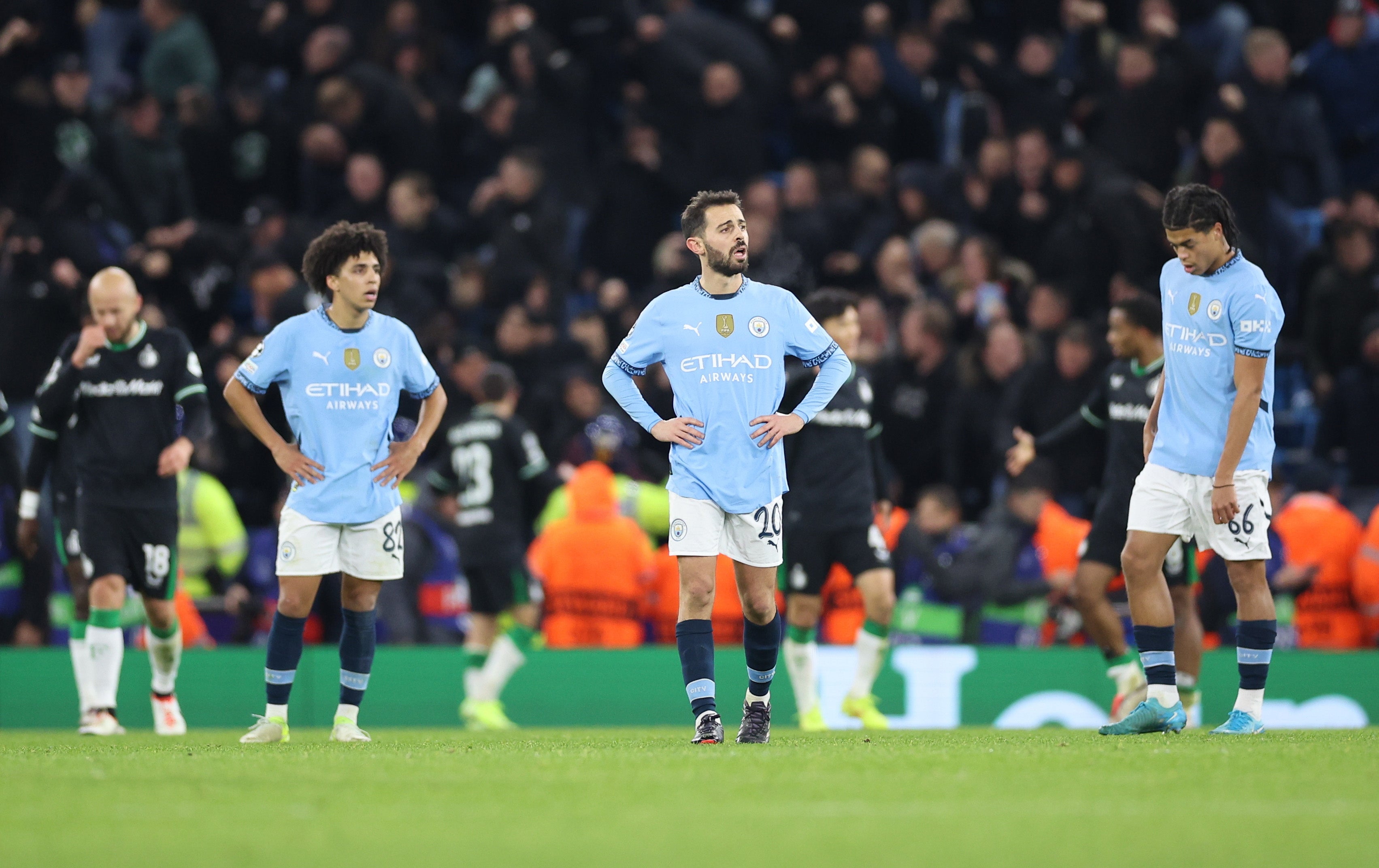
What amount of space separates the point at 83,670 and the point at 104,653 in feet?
2.67

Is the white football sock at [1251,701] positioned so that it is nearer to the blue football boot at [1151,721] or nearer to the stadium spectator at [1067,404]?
the blue football boot at [1151,721]

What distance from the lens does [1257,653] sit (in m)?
7.68

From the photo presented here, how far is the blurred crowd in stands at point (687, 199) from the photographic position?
13.6m

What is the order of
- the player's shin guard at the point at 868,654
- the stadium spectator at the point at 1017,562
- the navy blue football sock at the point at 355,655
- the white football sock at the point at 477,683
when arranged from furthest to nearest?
the stadium spectator at the point at 1017,562 < the white football sock at the point at 477,683 < the player's shin guard at the point at 868,654 < the navy blue football sock at the point at 355,655

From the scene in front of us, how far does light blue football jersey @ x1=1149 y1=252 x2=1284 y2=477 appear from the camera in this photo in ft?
24.4

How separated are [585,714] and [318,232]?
17.6 feet

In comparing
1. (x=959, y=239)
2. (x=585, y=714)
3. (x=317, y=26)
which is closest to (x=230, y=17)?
(x=317, y=26)

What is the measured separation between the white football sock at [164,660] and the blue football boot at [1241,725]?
586 centimetres

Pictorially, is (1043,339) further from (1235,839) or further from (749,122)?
(1235,839)

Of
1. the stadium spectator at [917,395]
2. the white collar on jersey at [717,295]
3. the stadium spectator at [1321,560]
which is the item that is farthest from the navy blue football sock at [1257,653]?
the stadium spectator at [917,395]

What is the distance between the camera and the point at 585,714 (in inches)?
502

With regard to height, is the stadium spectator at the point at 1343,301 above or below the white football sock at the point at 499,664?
above

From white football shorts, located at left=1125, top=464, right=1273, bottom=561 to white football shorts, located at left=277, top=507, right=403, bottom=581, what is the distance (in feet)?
11.6

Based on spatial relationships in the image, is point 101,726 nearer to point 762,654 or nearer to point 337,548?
point 337,548
